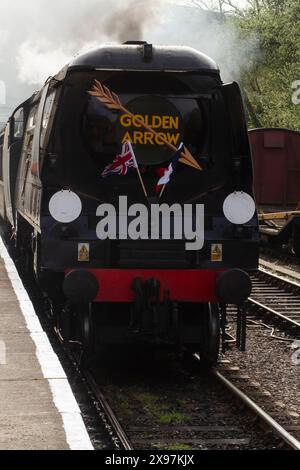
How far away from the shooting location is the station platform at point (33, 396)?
231 inches

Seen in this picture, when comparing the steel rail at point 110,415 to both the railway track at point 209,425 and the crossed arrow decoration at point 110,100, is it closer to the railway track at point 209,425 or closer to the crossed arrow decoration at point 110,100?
the railway track at point 209,425

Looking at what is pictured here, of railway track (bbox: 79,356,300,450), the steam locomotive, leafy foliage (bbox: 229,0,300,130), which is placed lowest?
railway track (bbox: 79,356,300,450)

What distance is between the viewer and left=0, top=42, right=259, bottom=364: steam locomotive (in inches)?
340

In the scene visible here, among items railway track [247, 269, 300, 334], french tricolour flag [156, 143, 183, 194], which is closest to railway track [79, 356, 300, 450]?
french tricolour flag [156, 143, 183, 194]

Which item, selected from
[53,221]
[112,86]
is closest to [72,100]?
[112,86]

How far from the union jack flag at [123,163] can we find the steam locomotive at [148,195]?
1 centimetres

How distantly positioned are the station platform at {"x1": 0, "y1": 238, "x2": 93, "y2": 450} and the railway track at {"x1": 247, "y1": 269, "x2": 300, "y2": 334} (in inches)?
154

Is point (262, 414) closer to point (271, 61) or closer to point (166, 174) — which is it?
point (166, 174)

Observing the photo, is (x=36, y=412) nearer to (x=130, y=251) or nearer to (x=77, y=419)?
Answer: (x=77, y=419)

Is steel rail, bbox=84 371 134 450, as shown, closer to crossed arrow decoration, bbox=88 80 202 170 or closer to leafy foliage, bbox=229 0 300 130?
crossed arrow decoration, bbox=88 80 202 170

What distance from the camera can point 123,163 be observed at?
Answer: 8867 millimetres

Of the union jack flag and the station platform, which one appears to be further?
the union jack flag

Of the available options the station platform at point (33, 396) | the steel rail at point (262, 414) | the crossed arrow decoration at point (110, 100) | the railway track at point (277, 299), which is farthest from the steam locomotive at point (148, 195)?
the railway track at point (277, 299)

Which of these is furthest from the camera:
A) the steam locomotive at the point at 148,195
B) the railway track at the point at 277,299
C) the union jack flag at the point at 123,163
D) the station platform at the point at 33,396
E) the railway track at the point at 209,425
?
the railway track at the point at 277,299
